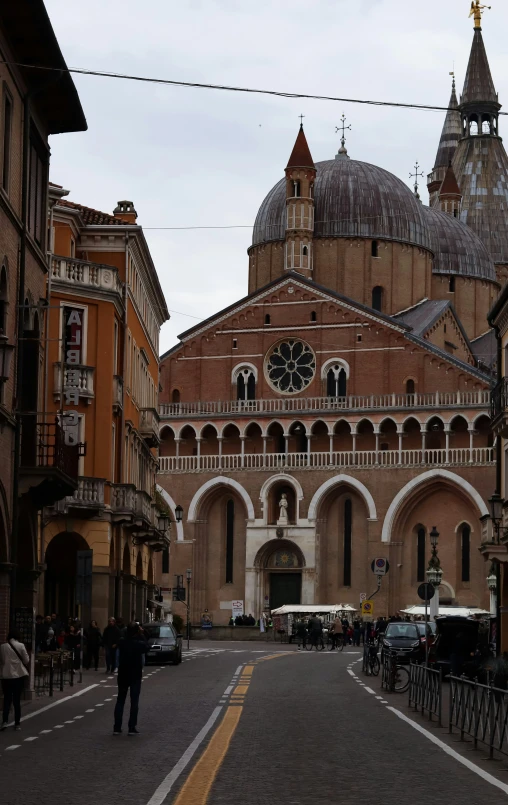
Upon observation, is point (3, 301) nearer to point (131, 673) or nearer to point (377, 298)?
point (131, 673)

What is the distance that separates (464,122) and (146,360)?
5623 centimetres

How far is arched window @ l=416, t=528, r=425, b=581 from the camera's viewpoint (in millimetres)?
71875

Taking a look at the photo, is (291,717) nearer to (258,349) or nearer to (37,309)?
(37,309)

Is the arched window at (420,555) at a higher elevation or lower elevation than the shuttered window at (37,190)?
lower

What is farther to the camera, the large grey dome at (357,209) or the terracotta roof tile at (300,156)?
the large grey dome at (357,209)

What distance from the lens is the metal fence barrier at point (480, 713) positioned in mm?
16547

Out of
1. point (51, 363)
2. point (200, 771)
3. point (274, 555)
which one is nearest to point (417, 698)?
point (200, 771)

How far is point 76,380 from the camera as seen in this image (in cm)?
3562

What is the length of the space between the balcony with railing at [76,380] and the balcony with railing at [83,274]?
2168mm

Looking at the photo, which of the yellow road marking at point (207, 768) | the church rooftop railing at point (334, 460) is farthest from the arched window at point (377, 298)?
the yellow road marking at point (207, 768)

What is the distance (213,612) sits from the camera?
75.3 m

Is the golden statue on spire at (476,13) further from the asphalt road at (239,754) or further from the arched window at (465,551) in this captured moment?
the asphalt road at (239,754)

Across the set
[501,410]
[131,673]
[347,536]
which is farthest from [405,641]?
[347,536]

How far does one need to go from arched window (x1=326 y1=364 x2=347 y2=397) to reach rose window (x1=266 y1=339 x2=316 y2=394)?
0.95 meters
